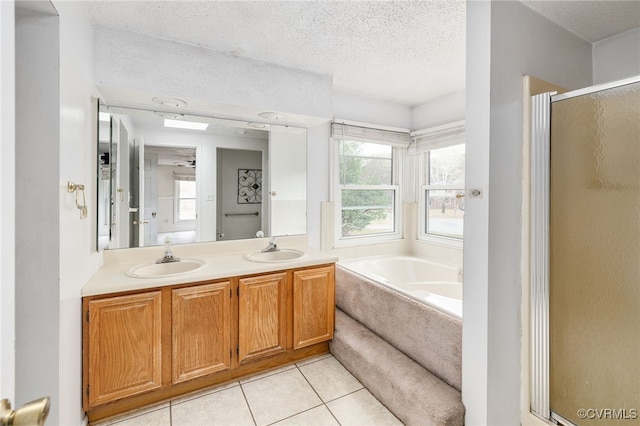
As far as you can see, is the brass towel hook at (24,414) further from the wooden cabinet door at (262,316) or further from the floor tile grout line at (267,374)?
the floor tile grout line at (267,374)

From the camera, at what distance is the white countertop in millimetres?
1727

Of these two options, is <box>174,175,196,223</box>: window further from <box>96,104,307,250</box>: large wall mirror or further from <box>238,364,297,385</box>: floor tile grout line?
<box>238,364,297,385</box>: floor tile grout line

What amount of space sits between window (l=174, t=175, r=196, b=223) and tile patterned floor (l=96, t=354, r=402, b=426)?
136 centimetres

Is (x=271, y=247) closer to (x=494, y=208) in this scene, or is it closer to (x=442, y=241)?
(x=494, y=208)

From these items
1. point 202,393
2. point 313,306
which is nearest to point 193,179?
point 313,306

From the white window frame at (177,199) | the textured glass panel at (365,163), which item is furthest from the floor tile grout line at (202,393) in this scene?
the textured glass panel at (365,163)

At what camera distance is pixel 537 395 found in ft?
5.16

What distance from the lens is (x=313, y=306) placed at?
2326 mm

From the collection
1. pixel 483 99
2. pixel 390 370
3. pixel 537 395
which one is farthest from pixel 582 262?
pixel 390 370

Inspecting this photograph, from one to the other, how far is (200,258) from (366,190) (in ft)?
6.64

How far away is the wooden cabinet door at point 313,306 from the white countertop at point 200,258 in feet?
0.35

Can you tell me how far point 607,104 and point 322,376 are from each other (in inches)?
91.7

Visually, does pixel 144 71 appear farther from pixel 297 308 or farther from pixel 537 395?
pixel 537 395

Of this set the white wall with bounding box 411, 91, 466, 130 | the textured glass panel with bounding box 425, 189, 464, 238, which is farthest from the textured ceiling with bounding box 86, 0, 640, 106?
the textured glass panel with bounding box 425, 189, 464, 238
